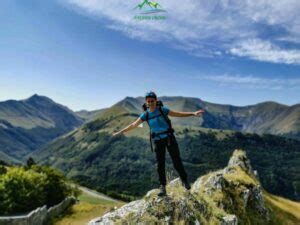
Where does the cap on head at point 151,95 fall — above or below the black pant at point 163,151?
above

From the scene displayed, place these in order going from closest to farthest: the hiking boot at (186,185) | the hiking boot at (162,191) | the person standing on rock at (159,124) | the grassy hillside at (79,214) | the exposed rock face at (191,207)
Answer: the exposed rock face at (191,207) → the hiking boot at (162,191) → the person standing on rock at (159,124) → the hiking boot at (186,185) → the grassy hillside at (79,214)

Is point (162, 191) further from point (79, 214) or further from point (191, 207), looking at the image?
point (79, 214)

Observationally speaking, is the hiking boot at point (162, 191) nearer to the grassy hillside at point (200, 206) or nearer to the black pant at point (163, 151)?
the grassy hillside at point (200, 206)

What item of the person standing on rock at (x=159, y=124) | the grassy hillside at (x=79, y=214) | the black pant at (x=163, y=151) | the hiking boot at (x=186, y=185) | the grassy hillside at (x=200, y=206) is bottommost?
the grassy hillside at (x=79, y=214)

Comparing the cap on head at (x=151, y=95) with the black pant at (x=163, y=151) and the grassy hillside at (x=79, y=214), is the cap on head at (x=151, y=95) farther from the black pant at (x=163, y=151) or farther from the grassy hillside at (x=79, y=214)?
the grassy hillside at (x=79, y=214)

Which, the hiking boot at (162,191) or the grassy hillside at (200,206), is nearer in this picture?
the grassy hillside at (200,206)

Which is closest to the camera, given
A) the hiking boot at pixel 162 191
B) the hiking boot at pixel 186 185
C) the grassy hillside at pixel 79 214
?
the hiking boot at pixel 162 191

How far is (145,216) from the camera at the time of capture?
12227 millimetres

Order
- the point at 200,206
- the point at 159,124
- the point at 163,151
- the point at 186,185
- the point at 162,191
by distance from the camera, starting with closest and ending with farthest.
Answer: the point at 162,191
the point at 159,124
the point at 163,151
the point at 200,206
the point at 186,185

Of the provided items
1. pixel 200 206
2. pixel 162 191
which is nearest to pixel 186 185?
pixel 200 206

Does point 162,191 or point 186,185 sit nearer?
point 162,191

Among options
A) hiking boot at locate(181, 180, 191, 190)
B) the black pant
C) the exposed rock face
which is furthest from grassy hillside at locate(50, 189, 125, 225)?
the black pant

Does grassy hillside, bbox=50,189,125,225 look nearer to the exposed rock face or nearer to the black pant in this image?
the exposed rock face

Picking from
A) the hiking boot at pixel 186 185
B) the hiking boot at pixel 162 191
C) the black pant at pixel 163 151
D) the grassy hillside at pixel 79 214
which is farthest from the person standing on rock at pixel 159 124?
the grassy hillside at pixel 79 214
